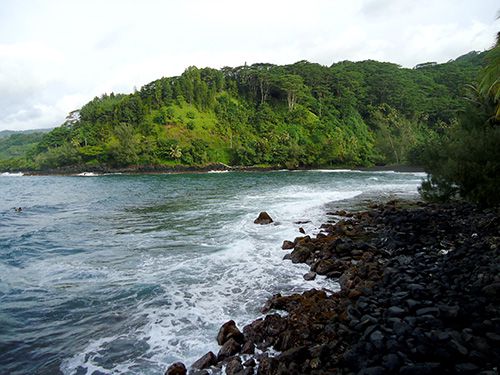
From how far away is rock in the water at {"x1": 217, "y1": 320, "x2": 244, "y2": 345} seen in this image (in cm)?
753

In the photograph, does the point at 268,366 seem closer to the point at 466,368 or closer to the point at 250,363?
the point at 250,363

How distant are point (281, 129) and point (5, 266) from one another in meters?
96.0

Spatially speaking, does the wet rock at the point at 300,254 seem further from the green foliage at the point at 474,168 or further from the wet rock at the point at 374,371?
the green foliage at the point at 474,168

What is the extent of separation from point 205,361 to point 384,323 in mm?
3651

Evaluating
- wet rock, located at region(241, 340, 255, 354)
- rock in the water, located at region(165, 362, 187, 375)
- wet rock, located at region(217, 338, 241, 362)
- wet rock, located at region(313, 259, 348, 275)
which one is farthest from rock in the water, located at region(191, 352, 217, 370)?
wet rock, located at region(313, 259, 348, 275)

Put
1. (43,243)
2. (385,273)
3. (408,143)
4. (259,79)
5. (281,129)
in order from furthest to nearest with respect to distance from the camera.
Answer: (259,79) < (281,129) < (408,143) < (43,243) < (385,273)

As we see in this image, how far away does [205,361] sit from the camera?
672 centimetres

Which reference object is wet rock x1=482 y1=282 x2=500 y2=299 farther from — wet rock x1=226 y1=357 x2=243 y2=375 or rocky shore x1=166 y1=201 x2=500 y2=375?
wet rock x1=226 y1=357 x2=243 y2=375

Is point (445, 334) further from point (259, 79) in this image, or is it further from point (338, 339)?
point (259, 79)

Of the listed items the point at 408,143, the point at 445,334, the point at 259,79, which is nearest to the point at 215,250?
the point at 445,334

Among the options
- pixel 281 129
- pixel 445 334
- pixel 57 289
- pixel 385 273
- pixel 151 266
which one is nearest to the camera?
pixel 445 334

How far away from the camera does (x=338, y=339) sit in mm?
6750

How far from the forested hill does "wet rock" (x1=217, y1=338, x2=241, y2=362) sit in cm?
8560

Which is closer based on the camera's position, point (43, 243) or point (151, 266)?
point (151, 266)
